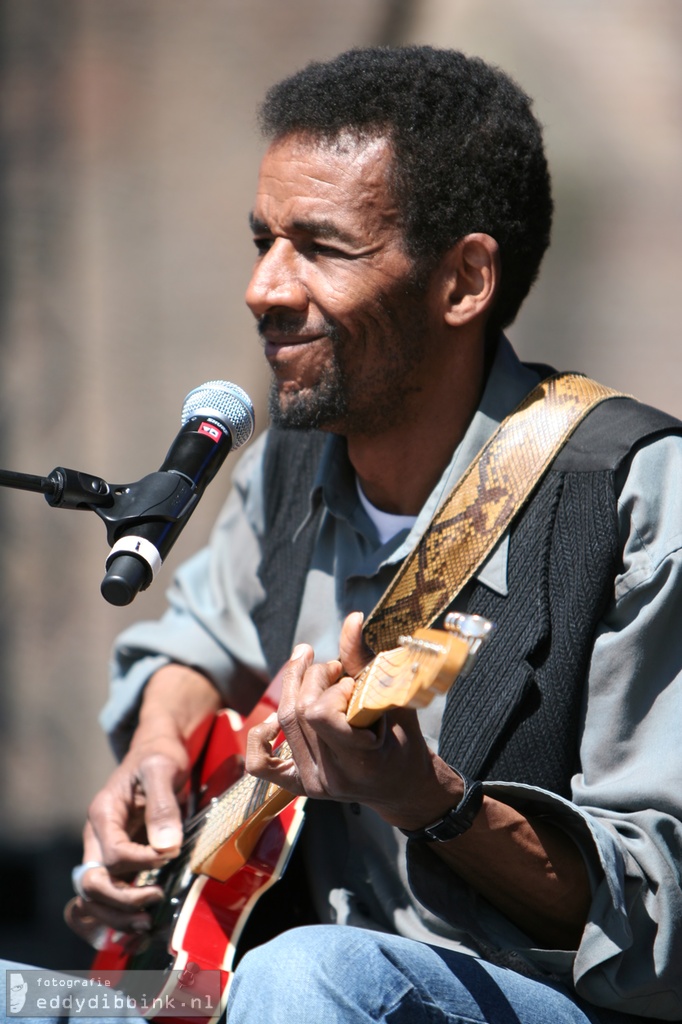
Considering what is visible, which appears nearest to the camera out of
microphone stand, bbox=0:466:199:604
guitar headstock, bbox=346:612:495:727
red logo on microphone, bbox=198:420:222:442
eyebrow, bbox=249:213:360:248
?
guitar headstock, bbox=346:612:495:727

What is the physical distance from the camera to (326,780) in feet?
5.09

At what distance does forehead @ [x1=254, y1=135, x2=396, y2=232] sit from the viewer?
2.09 metres

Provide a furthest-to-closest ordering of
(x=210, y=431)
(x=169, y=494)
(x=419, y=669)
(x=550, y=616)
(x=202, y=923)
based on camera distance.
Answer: (x=202, y=923) < (x=550, y=616) < (x=210, y=431) < (x=169, y=494) < (x=419, y=669)

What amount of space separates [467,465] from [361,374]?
264mm

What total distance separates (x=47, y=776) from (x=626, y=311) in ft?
8.00

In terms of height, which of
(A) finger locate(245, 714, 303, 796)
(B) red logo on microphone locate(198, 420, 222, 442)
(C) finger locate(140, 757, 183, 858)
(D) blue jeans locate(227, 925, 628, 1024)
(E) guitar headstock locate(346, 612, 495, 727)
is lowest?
(C) finger locate(140, 757, 183, 858)

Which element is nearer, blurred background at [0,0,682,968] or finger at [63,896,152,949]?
finger at [63,896,152,949]

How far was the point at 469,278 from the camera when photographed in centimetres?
221

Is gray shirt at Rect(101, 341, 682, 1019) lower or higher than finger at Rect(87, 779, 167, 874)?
higher

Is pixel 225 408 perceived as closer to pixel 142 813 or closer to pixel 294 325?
pixel 294 325

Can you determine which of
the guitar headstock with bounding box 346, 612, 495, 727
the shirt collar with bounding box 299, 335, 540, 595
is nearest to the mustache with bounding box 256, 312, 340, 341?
the shirt collar with bounding box 299, 335, 540, 595

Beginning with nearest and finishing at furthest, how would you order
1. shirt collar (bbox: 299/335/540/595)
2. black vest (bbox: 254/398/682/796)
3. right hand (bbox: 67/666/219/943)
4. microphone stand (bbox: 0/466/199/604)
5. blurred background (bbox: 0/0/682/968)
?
microphone stand (bbox: 0/466/199/604) < black vest (bbox: 254/398/682/796) < shirt collar (bbox: 299/335/540/595) < right hand (bbox: 67/666/219/943) < blurred background (bbox: 0/0/682/968)

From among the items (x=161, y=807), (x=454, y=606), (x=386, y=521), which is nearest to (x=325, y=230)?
(x=386, y=521)

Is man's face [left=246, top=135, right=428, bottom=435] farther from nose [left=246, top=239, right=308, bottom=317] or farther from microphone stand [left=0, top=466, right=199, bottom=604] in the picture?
microphone stand [left=0, top=466, right=199, bottom=604]
